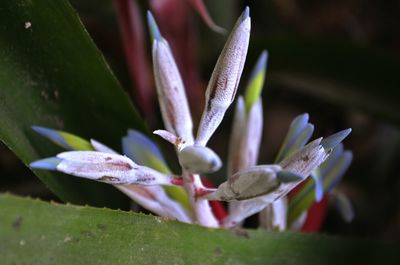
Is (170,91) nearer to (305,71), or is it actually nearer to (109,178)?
(109,178)

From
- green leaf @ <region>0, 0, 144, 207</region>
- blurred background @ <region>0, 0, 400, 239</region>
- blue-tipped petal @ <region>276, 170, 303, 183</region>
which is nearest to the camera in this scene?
blue-tipped petal @ <region>276, 170, 303, 183</region>

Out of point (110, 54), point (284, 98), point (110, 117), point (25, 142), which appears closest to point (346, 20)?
point (284, 98)

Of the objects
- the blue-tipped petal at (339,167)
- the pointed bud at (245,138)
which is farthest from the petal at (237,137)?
the blue-tipped petal at (339,167)

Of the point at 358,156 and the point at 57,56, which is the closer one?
the point at 57,56

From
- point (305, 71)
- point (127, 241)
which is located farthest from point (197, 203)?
point (305, 71)

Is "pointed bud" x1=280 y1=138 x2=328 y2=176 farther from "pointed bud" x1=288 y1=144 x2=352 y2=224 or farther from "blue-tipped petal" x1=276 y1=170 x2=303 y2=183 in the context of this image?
"pointed bud" x1=288 y1=144 x2=352 y2=224

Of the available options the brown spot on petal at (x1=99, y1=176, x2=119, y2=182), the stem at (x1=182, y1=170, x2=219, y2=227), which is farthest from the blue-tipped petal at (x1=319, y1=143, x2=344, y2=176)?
the brown spot on petal at (x1=99, y1=176, x2=119, y2=182)

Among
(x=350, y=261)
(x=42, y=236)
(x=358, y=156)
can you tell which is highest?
(x=42, y=236)

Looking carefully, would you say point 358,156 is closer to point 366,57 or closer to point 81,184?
point 366,57

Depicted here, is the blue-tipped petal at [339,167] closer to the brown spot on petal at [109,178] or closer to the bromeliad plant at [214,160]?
the bromeliad plant at [214,160]
